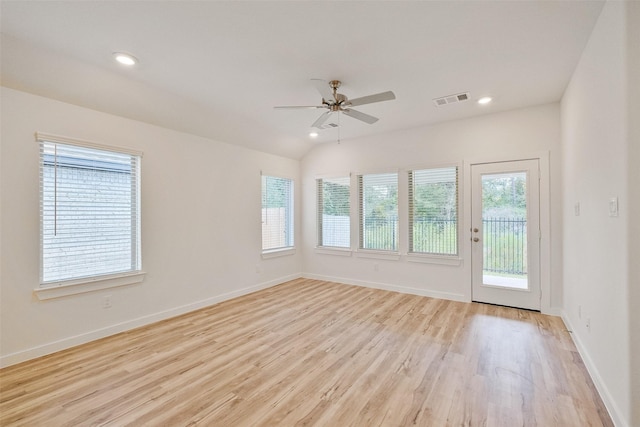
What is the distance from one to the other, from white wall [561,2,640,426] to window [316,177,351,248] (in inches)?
133

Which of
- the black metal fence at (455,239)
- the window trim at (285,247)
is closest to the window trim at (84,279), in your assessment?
the window trim at (285,247)

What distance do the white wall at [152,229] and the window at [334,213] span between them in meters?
0.76

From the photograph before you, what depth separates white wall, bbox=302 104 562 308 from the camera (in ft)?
12.3

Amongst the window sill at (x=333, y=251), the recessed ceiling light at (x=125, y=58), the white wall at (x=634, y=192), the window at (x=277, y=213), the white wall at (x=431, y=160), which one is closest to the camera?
the white wall at (x=634, y=192)

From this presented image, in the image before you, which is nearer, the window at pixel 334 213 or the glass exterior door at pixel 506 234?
the glass exterior door at pixel 506 234

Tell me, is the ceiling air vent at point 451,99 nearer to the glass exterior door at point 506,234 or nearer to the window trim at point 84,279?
the glass exterior door at point 506,234

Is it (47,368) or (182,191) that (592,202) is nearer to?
(182,191)

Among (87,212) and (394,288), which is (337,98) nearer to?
(87,212)

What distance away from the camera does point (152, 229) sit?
Answer: 3.64 meters

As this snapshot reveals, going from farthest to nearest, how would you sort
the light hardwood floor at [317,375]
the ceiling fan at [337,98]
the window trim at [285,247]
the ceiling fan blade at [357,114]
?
the window trim at [285,247], the ceiling fan blade at [357,114], the ceiling fan at [337,98], the light hardwood floor at [317,375]

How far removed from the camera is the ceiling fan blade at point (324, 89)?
2686mm

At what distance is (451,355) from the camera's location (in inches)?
106

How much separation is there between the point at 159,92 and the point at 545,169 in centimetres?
495

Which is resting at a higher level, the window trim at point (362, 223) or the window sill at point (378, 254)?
the window trim at point (362, 223)
